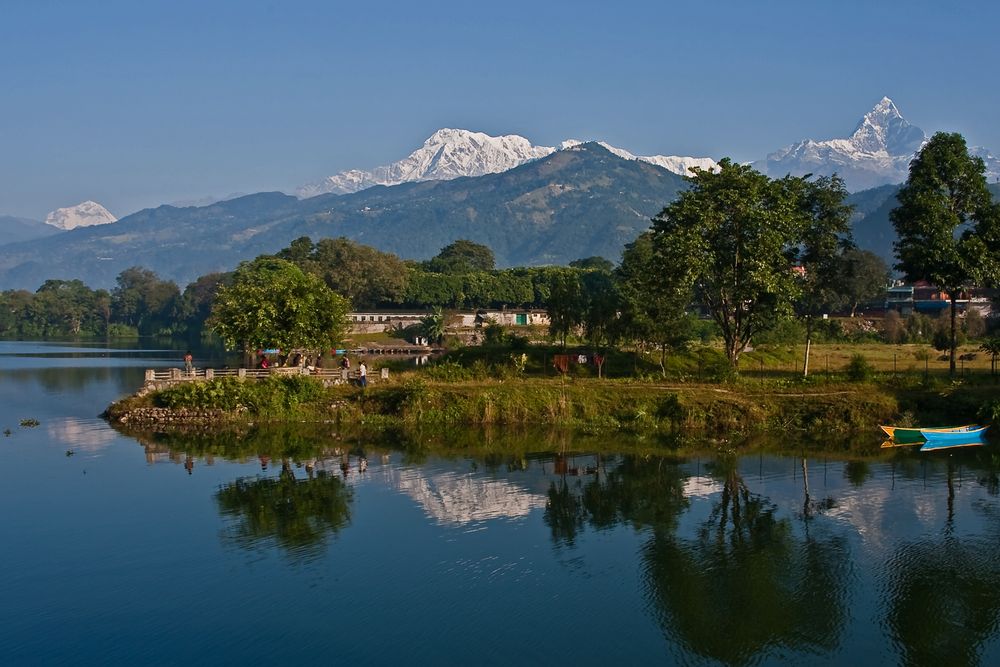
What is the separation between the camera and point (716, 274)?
5334 centimetres

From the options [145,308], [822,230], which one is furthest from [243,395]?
[145,308]

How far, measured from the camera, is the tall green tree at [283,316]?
55.7m

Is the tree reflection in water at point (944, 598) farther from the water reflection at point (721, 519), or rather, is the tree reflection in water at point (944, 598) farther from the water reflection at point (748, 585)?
Answer: the water reflection at point (748, 585)

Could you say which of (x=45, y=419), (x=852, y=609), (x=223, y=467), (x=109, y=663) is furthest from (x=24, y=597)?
(x=45, y=419)

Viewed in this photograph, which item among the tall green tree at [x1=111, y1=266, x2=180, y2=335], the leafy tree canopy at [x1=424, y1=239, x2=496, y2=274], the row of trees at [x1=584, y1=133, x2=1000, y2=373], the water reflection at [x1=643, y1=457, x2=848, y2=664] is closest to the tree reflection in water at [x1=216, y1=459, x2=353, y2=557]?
the water reflection at [x1=643, y1=457, x2=848, y2=664]

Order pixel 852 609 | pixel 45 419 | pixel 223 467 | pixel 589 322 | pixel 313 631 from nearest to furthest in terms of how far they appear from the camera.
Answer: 1. pixel 313 631
2. pixel 852 609
3. pixel 223 467
4. pixel 45 419
5. pixel 589 322

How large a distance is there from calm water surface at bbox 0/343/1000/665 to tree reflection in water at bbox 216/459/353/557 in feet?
0.39

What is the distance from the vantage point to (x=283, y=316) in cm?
5622

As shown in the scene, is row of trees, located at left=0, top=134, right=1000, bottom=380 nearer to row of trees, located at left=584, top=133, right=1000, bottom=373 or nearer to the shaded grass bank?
row of trees, located at left=584, top=133, right=1000, bottom=373

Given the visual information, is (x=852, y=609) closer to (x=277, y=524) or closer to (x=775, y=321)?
(x=277, y=524)

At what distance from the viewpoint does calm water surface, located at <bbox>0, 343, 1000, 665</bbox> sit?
2091cm

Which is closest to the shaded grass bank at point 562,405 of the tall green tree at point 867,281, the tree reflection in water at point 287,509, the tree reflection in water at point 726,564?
the tree reflection in water at point 726,564

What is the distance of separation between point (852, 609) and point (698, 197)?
33.4m

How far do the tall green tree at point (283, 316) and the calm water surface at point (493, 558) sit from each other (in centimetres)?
1425
